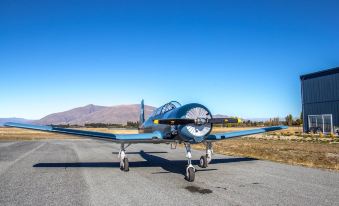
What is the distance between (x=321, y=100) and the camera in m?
46.2

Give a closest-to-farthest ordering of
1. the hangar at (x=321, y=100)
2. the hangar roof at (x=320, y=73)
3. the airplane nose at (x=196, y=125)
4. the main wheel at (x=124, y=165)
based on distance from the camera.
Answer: the airplane nose at (x=196, y=125)
the main wheel at (x=124, y=165)
the hangar roof at (x=320, y=73)
the hangar at (x=321, y=100)

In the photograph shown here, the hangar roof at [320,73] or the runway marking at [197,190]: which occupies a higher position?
the hangar roof at [320,73]

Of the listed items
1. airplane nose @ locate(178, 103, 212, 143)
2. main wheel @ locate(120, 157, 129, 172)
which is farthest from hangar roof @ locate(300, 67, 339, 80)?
main wheel @ locate(120, 157, 129, 172)

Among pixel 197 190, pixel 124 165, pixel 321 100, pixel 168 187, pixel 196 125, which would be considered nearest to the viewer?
pixel 197 190

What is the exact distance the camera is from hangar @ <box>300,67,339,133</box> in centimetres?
4344

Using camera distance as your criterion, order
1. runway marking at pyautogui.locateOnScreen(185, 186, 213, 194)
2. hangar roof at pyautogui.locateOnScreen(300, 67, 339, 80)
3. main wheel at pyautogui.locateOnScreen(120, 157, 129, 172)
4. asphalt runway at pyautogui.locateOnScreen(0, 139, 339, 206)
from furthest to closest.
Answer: hangar roof at pyautogui.locateOnScreen(300, 67, 339, 80) → main wheel at pyautogui.locateOnScreen(120, 157, 129, 172) → runway marking at pyautogui.locateOnScreen(185, 186, 213, 194) → asphalt runway at pyautogui.locateOnScreen(0, 139, 339, 206)

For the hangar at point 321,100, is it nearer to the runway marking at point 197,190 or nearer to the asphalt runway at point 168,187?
the asphalt runway at point 168,187

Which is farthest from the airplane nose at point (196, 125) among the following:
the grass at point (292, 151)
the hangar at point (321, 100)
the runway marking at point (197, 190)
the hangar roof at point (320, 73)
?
the hangar roof at point (320, 73)

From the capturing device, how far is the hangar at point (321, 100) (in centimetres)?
4344

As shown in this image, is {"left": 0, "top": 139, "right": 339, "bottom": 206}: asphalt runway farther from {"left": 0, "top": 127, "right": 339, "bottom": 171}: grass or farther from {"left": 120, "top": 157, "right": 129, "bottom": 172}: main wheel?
{"left": 0, "top": 127, "right": 339, "bottom": 171}: grass

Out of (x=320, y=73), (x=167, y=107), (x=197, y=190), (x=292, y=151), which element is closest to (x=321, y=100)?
(x=320, y=73)

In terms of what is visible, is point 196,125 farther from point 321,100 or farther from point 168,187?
point 321,100

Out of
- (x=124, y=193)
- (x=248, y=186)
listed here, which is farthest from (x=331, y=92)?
(x=124, y=193)

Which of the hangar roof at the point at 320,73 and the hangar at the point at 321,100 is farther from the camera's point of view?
the hangar at the point at 321,100
